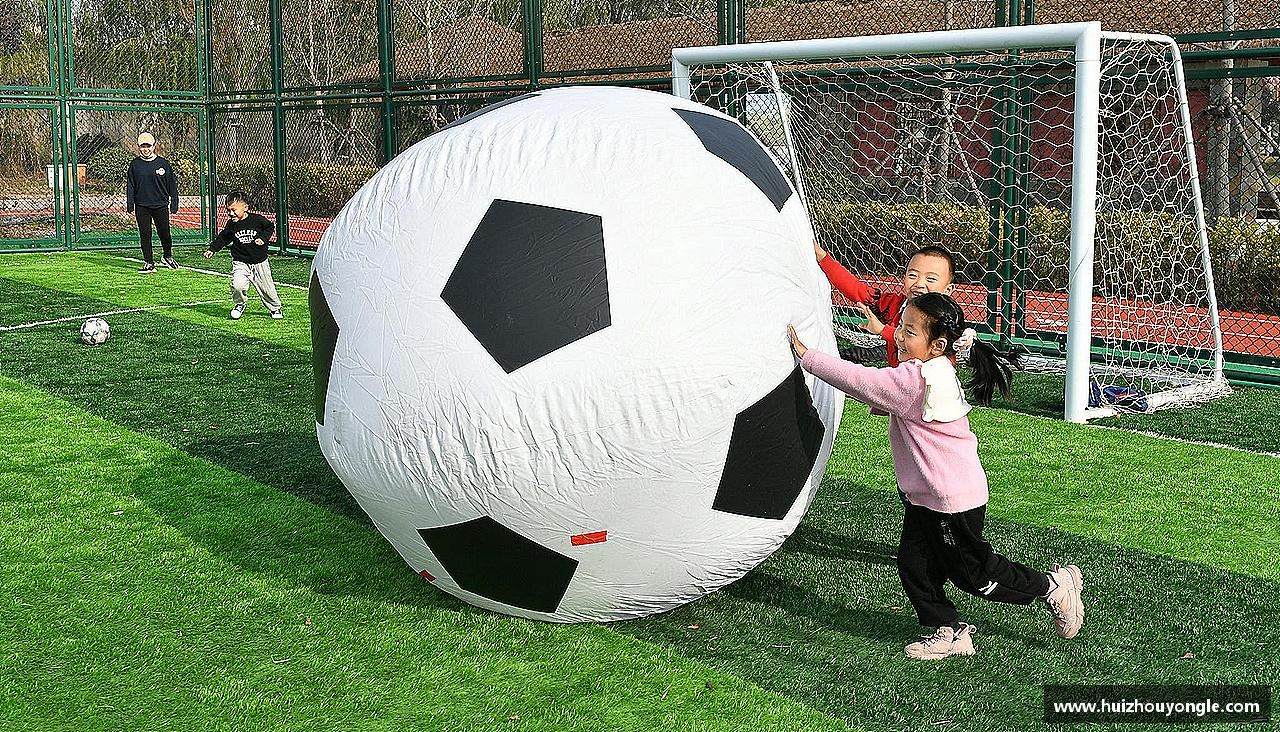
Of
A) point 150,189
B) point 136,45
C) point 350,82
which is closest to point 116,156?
point 136,45

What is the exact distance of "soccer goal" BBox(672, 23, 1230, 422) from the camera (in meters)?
7.52

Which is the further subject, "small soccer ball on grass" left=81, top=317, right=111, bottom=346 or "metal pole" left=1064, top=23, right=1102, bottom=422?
"small soccer ball on grass" left=81, top=317, right=111, bottom=346

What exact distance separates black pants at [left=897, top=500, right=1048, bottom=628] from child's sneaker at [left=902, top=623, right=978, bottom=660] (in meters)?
0.03

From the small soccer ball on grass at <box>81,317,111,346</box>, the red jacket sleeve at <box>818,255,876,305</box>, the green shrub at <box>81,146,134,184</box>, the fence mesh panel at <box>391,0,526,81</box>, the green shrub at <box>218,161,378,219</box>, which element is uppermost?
the fence mesh panel at <box>391,0,526,81</box>

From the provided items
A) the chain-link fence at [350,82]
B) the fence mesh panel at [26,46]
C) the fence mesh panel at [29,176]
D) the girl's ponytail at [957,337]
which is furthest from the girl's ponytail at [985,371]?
the fence mesh panel at [26,46]

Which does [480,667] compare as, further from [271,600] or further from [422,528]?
[271,600]

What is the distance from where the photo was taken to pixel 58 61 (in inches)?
742

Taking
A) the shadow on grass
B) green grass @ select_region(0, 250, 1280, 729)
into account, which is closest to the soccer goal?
green grass @ select_region(0, 250, 1280, 729)

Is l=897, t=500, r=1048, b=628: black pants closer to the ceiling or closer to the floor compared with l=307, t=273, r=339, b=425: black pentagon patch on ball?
closer to the floor

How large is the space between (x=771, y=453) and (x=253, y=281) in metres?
8.49

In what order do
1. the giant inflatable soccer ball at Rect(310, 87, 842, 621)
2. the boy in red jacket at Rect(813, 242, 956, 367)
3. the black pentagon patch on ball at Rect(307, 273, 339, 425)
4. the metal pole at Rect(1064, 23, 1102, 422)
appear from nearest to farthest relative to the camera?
the giant inflatable soccer ball at Rect(310, 87, 842, 621)
the black pentagon patch on ball at Rect(307, 273, 339, 425)
the boy in red jacket at Rect(813, 242, 956, 367)
the metal pole at Rect(1064, 23, 1102, 422)

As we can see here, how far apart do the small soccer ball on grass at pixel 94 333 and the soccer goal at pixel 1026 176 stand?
5.00 meters

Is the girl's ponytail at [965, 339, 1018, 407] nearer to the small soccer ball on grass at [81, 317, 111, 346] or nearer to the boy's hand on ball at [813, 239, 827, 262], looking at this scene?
the boy's hand on ball at [813, 239, 827, 262]

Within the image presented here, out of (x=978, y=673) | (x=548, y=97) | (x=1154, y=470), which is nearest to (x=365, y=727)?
(x=978, y=673)
